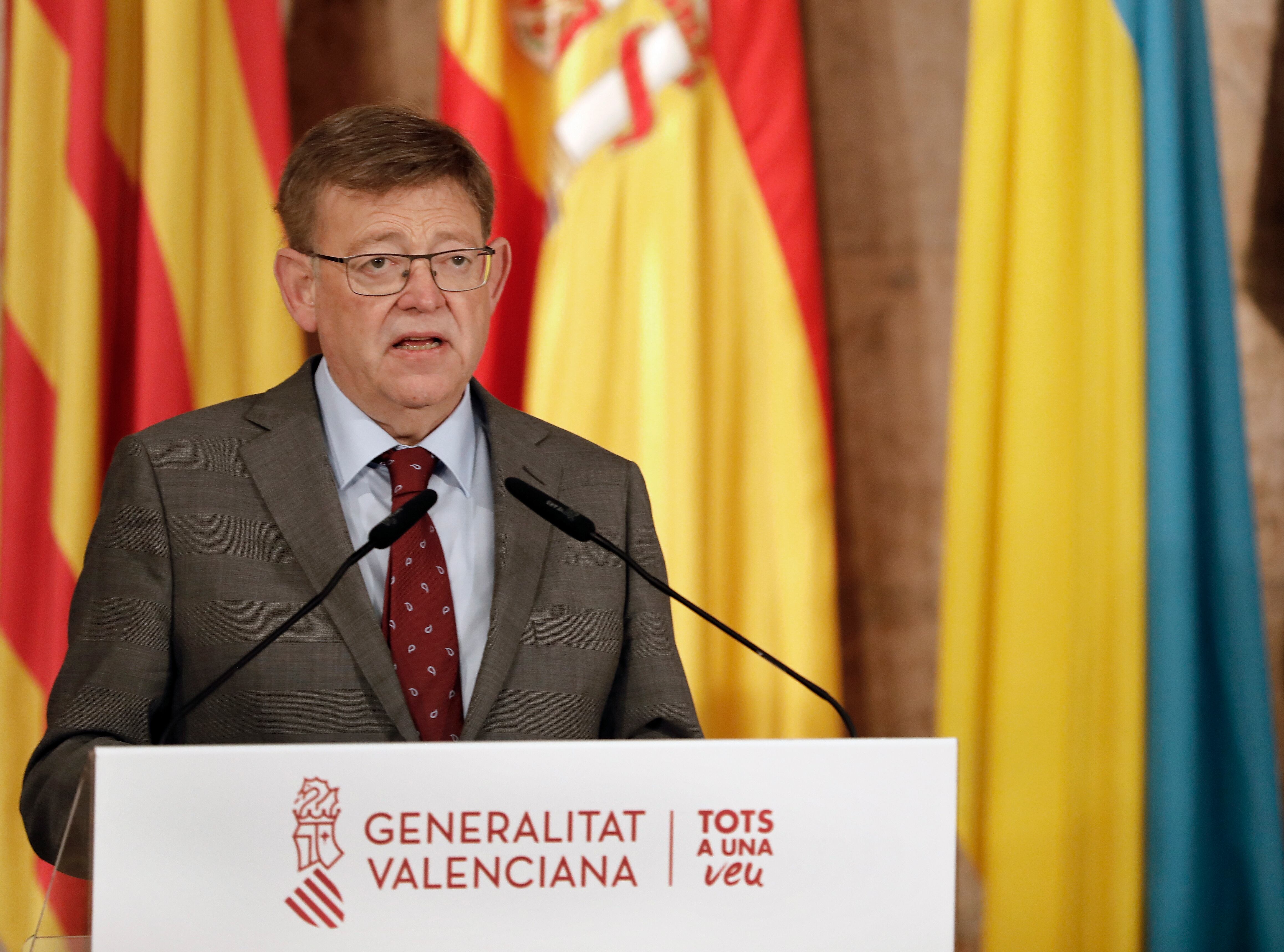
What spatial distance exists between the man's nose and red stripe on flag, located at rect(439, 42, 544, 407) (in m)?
0.78

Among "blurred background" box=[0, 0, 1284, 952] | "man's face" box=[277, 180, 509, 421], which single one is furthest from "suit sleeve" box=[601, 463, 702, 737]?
"blurred background" box=[0, 0, 1284, 952]

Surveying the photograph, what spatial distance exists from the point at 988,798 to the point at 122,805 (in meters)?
1.70

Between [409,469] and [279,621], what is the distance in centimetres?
25

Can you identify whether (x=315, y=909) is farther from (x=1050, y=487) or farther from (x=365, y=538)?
(x=1050, y=487)

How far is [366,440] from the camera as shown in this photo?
1.48 meters

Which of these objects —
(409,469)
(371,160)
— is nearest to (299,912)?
(409,469)

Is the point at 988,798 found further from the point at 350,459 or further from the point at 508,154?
the point at 508,154

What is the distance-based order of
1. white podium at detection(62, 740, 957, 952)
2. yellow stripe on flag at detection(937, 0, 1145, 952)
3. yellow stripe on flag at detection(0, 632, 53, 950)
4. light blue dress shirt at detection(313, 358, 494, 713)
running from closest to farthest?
white podium at detection(62, 740, 957, 952), light blue dress shirt at detection(313, 358, 494, 713), yellow stripe on flag at detection(0, 632, 53, 950), yellow stripe on flag at detection(937, 0, 1145, 952)

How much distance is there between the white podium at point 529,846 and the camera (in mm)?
838

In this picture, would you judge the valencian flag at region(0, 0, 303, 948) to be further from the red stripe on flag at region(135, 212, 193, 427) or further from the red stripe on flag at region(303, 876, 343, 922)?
the red stripe on flag at region(303, 876, 343, 922)

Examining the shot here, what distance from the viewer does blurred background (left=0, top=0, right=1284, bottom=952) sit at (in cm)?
206

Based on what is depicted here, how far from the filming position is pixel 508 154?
226 cm

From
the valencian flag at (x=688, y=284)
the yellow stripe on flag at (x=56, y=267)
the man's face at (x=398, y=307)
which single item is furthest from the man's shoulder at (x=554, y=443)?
the yellow stripe on flag at (x=56, y=267)

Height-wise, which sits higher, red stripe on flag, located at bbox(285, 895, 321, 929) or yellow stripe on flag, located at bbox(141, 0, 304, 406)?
yellow stripe on flag, located at bbox(141, 0, 304, 406)
